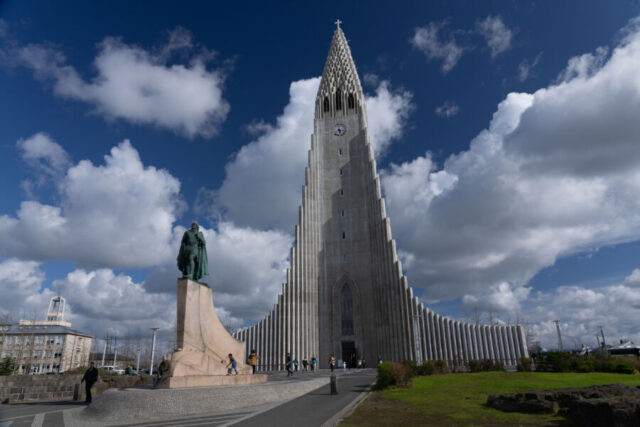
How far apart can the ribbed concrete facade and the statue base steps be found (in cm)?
2230

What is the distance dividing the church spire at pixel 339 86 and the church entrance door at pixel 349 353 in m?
27.9

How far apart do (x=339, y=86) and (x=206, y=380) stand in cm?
4390

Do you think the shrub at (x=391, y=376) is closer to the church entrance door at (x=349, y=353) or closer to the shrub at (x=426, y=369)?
the shrub at (x=426, y=369)

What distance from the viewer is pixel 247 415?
10562mm

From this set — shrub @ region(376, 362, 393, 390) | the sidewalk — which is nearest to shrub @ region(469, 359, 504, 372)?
shrub @ region(376, 362, 393, 390)

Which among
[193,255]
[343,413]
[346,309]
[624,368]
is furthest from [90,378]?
[346,309]

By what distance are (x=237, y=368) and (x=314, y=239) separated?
89.4ft

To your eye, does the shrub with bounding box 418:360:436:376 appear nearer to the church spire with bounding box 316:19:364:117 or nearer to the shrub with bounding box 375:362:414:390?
the shrub with bounding box 375:362:414:390

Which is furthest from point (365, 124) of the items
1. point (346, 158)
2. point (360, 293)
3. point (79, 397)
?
point (79, 397)

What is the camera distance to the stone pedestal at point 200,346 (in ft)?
43.5

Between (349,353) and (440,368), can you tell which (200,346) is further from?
(349,353)

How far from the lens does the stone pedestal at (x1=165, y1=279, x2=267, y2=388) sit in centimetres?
1326

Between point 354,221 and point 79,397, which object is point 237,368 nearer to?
point 79,397

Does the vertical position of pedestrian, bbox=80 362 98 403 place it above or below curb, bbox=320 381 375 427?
above
